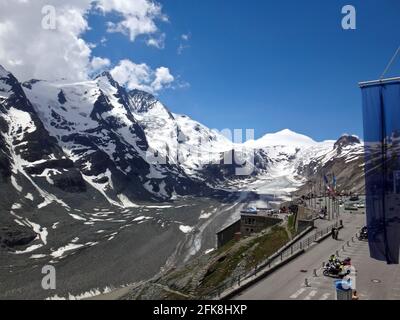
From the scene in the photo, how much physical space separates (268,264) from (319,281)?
7191mm

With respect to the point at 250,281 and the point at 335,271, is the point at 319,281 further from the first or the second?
the point at 250,281

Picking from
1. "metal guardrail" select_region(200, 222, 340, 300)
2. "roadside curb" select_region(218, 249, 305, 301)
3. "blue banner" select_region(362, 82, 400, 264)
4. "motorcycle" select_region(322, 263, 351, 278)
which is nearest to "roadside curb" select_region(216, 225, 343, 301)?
"roadside curb" select_region(218, 249, 305, 301)

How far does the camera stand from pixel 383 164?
67.4ft

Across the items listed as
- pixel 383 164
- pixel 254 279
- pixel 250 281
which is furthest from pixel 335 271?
pixel 383 164

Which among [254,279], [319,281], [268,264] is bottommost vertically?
[319,281]

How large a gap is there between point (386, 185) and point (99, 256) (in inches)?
5582

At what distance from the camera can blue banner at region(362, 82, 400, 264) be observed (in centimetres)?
2028

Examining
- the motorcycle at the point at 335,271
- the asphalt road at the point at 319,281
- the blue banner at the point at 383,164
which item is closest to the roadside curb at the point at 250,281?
the asphalt road at the point at 319,281

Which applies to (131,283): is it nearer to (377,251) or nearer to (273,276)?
(273,276)

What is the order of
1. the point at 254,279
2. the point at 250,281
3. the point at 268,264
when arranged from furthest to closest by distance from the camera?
the point at 268,264 < the point at 254,279 < the point at 250,281

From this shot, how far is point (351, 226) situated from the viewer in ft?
214

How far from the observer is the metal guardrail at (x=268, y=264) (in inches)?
1277

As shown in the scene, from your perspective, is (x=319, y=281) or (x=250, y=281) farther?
(x=319, y=281)
